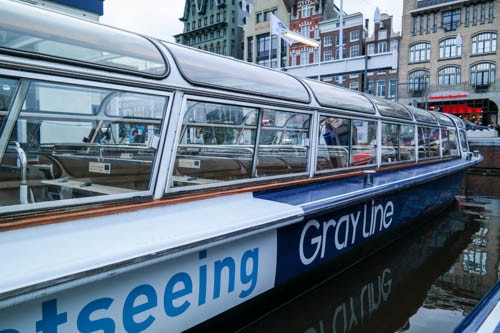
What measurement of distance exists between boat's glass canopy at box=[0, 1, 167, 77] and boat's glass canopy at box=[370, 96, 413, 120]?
12.3 ft

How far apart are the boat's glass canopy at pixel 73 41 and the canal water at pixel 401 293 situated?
184 cm

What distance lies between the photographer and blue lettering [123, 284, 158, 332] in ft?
6.47

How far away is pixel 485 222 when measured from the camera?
21.6 feet

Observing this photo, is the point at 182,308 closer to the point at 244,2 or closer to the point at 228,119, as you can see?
the point at 228,119

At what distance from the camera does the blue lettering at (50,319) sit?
1.66 metres

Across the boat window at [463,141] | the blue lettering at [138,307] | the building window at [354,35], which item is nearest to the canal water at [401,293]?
the blue lettering at [138,307]

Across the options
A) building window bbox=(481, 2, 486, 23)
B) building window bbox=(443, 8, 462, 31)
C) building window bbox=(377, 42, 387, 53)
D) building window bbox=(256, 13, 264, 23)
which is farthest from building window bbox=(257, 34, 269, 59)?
building window bbox=(481, 2, 486, 23)

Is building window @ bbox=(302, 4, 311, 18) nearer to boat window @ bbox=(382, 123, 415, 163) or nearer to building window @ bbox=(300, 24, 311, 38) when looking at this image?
building window @ bbox=(300, 24, 311, 38)

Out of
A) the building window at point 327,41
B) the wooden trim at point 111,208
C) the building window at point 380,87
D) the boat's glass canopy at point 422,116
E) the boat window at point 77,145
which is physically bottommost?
the wooden trim at point 111,208

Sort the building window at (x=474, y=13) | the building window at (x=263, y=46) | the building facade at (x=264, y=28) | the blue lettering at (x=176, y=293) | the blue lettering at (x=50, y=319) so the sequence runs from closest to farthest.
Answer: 1. the blue lettering at (x=50, y=319)
2. the blue lettering at (x=176, y=293)
3. the building window at (x=474, y=13)
4. the building facade at (x=264, y=28)
5. the building window at (x=263, y=46)

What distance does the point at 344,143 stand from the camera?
180 inches

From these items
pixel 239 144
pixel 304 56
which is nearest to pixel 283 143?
pixel 239 144

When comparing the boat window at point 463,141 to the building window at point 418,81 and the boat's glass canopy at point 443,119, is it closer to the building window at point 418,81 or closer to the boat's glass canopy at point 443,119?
the boat's glass canopy at point 443,119

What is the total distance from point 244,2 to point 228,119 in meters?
53.8
